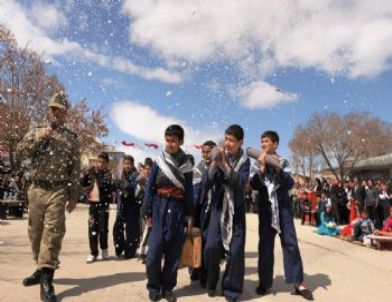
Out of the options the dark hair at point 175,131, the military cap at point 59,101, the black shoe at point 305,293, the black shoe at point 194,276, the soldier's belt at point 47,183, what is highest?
the military cap at point 59,101

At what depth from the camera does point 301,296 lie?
5383 millimetres

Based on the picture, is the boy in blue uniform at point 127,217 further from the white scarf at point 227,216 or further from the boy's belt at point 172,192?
the white scarf at point 227,216

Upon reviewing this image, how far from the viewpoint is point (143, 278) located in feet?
19.6

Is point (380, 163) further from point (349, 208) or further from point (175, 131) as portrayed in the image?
point (175, 131)

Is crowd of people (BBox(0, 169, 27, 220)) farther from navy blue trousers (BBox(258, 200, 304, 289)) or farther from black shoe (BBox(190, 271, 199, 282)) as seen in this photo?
navy blue trousers (BBox(258, 200, 304, 289))

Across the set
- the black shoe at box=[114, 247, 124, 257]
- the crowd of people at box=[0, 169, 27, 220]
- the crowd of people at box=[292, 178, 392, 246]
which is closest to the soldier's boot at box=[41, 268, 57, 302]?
the black shoe at box=[114, 247, 124, 257]

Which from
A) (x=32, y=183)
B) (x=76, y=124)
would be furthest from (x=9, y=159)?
(x=32, y=183)

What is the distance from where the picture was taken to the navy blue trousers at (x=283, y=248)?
5.48m

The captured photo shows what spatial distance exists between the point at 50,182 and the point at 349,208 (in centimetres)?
1368

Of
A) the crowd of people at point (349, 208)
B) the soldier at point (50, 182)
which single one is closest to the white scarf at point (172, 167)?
the soldier at point (50, 182)

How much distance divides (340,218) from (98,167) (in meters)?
13.0

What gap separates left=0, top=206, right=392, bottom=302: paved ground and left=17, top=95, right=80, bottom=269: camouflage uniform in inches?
22.5

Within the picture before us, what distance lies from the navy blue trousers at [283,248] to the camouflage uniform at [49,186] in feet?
7.56

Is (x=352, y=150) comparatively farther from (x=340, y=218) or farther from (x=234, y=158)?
(x=234, y=158)
